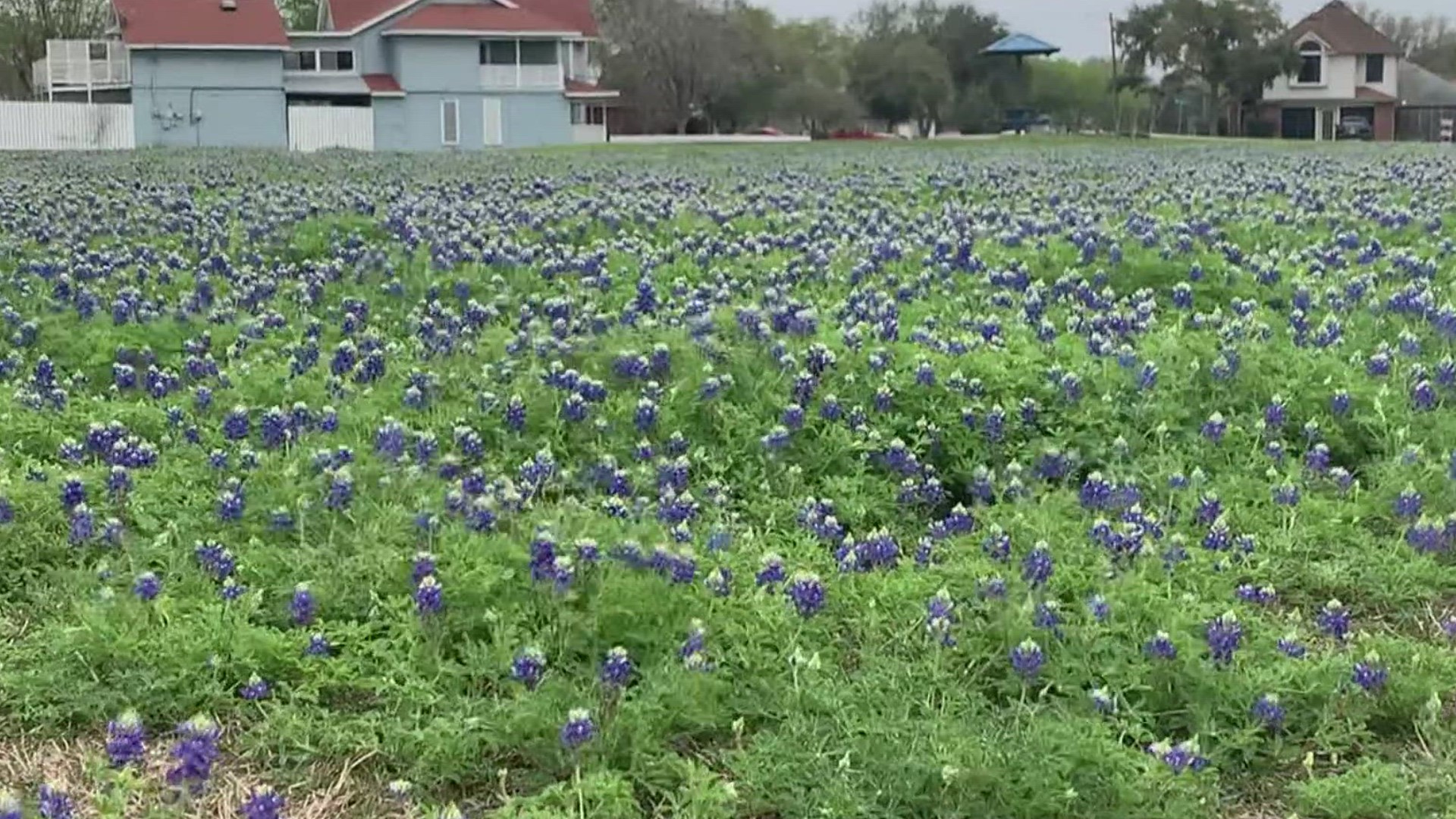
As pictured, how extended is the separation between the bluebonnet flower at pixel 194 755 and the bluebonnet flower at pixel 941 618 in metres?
1.49

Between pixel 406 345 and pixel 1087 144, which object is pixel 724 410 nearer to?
pixel 406 345

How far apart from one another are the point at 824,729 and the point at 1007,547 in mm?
988

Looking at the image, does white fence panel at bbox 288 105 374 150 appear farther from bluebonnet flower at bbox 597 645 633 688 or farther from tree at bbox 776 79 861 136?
bluebonnet flower at bbox 597 645 633 688

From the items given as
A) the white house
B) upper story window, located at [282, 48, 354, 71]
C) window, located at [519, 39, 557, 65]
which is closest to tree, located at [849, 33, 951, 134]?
window, located at [519, 39, 557, 65]

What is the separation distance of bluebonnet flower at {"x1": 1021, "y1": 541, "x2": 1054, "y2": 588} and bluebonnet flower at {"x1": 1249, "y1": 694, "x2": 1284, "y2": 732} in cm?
62

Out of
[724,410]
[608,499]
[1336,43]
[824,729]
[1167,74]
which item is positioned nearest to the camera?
[824,729]

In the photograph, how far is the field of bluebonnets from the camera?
2.98m

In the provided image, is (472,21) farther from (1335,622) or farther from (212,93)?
(1335,622)

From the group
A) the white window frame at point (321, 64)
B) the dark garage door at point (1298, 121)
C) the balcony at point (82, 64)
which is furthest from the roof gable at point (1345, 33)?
the balcony at point (82, 64)

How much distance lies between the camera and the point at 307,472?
442 cm

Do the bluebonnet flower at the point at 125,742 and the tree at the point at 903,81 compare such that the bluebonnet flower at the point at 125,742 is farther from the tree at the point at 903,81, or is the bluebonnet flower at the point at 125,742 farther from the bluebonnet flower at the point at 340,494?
the tree at the point at 903,81

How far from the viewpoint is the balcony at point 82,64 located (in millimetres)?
42156

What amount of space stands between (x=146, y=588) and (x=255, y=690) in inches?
18.7

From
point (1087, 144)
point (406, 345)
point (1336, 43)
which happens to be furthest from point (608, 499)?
point (1336, 43)
